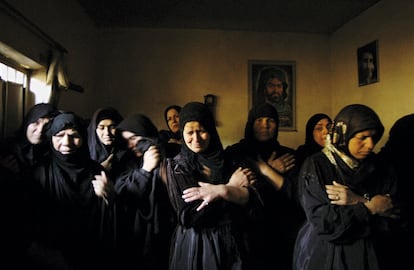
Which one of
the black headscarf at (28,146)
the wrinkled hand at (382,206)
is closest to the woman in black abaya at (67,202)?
the black headscarf at (28,146)

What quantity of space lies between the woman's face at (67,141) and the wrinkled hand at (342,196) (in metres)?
1.47

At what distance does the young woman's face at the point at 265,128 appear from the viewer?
2975 millimetres

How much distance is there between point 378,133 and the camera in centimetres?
193

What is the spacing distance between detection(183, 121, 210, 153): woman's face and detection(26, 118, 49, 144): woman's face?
1031mm

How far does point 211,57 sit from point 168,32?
28.7 inches

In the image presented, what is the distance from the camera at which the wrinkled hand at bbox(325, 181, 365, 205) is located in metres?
1.88

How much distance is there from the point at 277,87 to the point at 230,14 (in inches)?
53.7


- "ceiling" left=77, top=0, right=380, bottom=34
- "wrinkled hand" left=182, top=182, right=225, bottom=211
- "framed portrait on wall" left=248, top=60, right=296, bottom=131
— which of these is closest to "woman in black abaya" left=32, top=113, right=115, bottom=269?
"wrinkled hand" left=182, top=182, right=225, bottom=211

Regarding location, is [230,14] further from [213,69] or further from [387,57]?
[387,57]

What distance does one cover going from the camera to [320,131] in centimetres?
346

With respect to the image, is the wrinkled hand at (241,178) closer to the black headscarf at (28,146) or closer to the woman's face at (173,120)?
the black headscarf at (28,146)

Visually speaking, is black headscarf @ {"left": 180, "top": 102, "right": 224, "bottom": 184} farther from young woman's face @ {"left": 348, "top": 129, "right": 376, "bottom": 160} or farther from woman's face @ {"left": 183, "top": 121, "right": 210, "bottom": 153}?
young woman's face @ {"left": 348, "top": 129, "right": 376, "bottom": 160}

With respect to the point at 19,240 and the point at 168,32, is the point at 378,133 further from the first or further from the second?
the point at 168,32

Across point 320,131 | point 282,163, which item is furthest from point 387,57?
point 282,163
